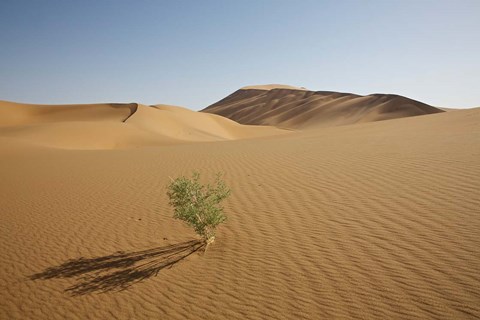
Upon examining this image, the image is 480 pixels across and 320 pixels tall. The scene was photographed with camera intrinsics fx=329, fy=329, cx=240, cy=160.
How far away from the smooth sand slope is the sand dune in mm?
19801

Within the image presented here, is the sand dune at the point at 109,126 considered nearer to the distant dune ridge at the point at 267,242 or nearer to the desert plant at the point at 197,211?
the distant dune ridge at the point at 267,242

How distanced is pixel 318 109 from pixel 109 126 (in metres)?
49.2

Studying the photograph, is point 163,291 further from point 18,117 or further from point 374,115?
point 374,115

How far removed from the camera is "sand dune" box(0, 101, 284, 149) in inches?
995

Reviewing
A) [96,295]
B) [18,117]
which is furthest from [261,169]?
[18,117]

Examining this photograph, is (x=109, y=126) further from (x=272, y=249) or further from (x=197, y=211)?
(x=272, y=249)

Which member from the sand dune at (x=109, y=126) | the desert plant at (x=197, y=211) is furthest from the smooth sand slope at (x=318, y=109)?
the desert plant at (x=197, y=211)

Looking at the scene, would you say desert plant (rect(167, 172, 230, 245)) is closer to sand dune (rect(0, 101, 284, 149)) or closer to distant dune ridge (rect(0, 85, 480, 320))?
distant dune ridge (rect(0, 85, 480, 320))

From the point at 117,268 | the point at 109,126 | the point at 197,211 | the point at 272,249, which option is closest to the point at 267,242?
the point at 272,249

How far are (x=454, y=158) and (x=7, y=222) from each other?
443 inches

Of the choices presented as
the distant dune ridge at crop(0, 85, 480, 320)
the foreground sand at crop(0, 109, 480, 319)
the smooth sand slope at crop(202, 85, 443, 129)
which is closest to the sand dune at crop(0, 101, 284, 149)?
the distant dune ridge at crop(0, 85, 480, 320)

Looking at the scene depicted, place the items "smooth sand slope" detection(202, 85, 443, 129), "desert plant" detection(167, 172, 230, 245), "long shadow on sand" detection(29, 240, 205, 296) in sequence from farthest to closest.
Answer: "smooth sand slope" detection(202, 85, 443, 129) → "desert plant" detection(167, 172, 230, 245) → "long shadow on sand" detection(29, 240, 205, 296)

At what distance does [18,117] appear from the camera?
42.2 meters

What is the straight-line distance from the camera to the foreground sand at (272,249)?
3.74 meters
